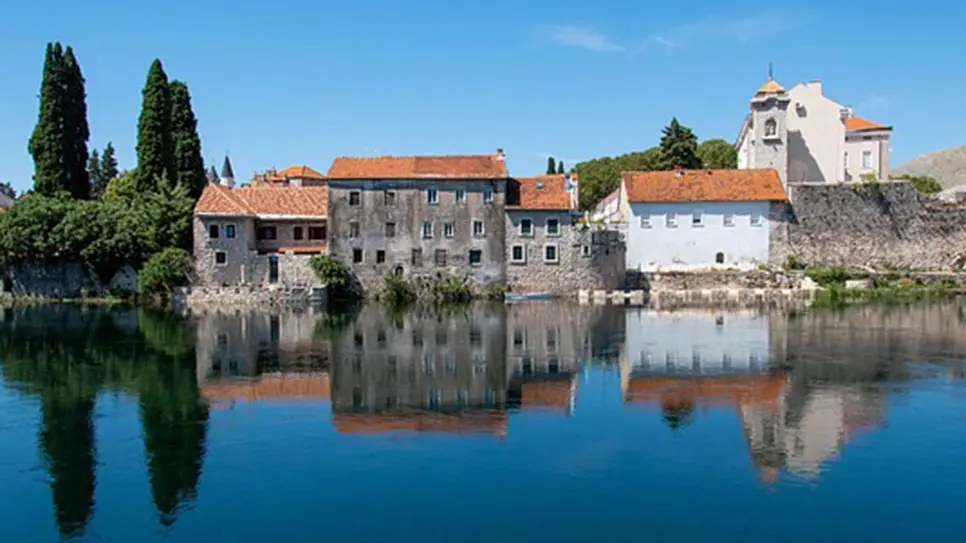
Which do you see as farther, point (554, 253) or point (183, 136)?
point (183, 136)

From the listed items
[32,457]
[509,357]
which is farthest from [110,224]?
[32,457]

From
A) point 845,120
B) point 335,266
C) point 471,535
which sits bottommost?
point 471,535

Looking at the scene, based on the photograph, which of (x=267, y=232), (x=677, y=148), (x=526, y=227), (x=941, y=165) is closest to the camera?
(x=526, y=227)

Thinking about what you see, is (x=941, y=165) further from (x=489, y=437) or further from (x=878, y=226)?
(x=489, y=437)

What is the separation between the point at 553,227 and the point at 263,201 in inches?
583

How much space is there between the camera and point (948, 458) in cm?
1422

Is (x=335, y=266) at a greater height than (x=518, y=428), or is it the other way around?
(x=335, y=266)

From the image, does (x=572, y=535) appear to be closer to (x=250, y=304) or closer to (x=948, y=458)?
(x=948, y=458)

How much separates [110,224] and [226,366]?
23181mm

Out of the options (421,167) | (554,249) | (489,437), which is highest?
(421,167)

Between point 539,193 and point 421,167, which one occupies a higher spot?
point 421,167

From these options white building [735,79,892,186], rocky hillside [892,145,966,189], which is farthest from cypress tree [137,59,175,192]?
rocky hillside [892,145,966,189]

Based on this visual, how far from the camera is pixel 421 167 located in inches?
1737

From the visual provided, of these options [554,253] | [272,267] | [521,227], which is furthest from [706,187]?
[272,267]
